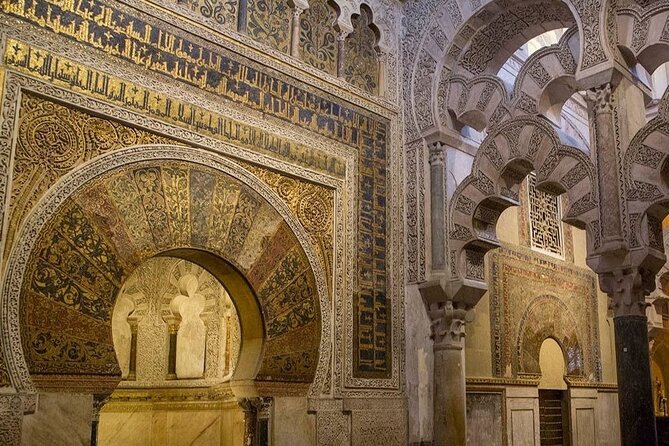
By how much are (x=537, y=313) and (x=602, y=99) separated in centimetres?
349

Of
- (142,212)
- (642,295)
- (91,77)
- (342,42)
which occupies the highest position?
(342,42)

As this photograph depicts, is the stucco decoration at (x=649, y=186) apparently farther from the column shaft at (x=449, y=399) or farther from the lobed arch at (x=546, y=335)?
the lobed arch at (x=546, y=335)

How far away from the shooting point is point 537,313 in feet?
27.3

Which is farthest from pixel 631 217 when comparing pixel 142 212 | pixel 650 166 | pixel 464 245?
pixel 142 212

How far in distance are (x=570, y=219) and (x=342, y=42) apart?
95.4 inches

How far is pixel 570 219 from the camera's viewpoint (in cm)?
541

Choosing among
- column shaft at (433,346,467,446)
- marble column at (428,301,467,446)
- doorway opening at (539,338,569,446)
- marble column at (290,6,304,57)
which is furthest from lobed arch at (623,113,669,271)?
doorway opening at (539,338,569,446)

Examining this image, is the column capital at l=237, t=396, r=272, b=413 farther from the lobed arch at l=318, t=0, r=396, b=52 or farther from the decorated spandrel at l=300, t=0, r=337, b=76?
the lobed arch at l=318, t=0, r=396, b=52

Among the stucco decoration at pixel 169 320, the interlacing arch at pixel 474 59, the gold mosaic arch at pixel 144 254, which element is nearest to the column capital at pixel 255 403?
the gold mosaic arch at pixel 144 254

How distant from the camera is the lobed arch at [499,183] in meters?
5.48

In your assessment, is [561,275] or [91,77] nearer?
[91,77]

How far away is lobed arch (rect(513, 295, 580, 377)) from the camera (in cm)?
797

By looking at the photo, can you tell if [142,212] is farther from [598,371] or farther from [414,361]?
[598,371]

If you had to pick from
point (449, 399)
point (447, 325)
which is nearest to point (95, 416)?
point (449, 399)
